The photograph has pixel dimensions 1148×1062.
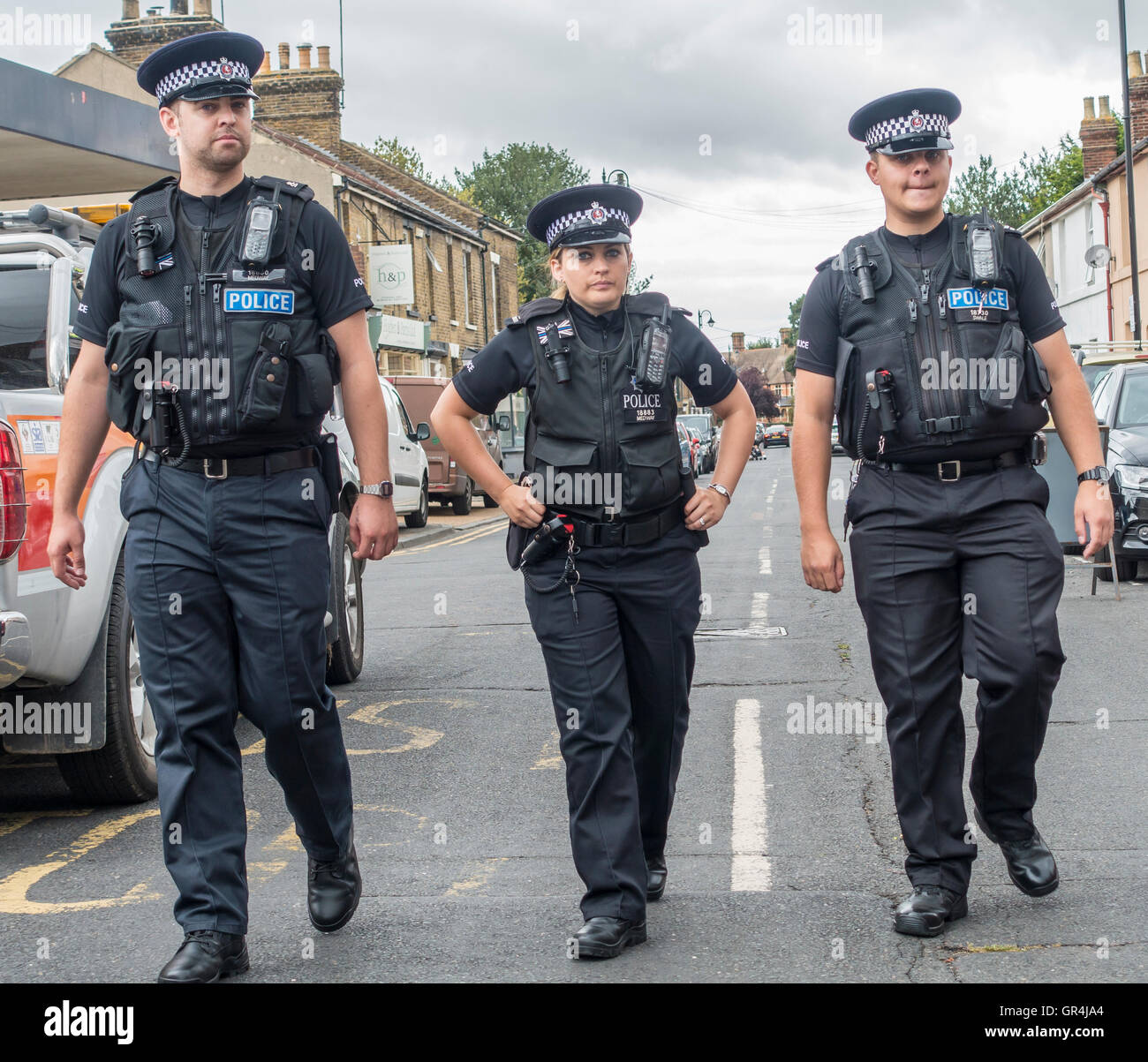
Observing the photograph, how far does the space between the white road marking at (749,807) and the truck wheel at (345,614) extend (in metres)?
2.26

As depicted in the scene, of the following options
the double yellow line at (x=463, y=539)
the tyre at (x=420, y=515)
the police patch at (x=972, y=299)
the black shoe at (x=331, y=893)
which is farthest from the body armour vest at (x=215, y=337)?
the tyre at (x=420, y=515)

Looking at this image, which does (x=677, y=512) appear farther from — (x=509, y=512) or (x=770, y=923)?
(x=770, y=923)

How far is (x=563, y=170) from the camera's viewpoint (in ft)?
262

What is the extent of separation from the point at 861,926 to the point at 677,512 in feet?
4.06

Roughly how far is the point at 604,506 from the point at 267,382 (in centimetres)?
97

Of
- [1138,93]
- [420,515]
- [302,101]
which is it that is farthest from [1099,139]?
[420,515]

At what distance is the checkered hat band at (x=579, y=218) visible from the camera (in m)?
4.19

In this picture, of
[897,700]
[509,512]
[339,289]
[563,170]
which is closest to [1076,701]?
[897,700]

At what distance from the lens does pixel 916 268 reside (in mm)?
4230

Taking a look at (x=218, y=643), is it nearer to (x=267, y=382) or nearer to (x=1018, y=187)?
(x=267, y=382)

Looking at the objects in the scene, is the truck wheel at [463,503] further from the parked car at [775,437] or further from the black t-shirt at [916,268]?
the parked car at [775,437]

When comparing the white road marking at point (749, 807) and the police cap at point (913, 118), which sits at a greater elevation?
the police cap at point (913, 118)

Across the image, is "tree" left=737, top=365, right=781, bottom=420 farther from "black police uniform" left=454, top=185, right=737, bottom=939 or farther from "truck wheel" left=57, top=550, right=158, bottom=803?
"black police uniform" left=454, top=185, right=737, bottom=939
